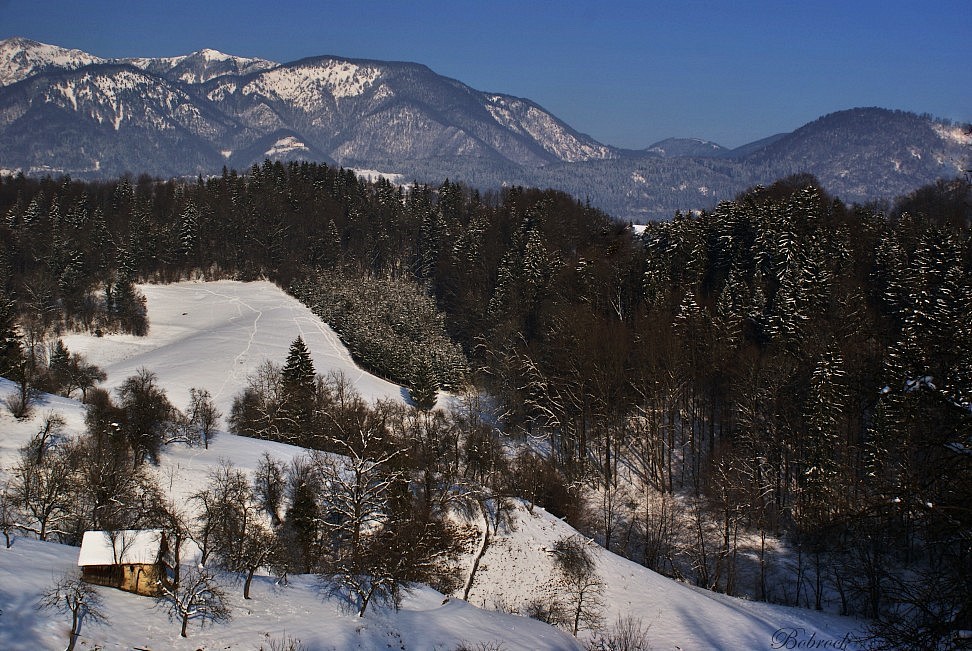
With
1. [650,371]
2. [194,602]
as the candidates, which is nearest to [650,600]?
[194,602]

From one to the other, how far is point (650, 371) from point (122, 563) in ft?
118

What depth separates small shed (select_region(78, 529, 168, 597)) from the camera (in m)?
24.1

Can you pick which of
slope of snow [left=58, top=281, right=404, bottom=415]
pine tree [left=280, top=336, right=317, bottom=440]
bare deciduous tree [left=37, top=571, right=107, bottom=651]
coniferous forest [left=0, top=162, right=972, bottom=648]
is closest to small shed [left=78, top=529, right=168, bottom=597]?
bare deciduous tree [left=37, top=571, right=107, bottom=651]

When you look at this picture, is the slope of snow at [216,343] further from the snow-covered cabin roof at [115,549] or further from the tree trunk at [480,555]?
the snow-covered cabin roof at [115,549]

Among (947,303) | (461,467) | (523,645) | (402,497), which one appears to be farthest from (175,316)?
(947,303)

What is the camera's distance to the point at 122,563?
24219mm

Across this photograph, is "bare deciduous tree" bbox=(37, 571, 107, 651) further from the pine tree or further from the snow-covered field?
the pine tree

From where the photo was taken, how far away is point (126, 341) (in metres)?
75.5

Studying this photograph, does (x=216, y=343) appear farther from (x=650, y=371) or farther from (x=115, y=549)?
(x=115, y=549)

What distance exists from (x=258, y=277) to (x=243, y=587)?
8428 centimetres

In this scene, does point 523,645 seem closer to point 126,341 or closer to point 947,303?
point 947,303

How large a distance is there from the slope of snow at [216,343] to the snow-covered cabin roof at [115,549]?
3490 cm

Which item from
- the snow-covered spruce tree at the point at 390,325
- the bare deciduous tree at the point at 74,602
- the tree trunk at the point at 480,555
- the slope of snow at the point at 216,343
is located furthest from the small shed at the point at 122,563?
the snow-covered spruce tree at the point at 390,325

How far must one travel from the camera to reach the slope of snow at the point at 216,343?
64.6 meters
